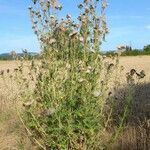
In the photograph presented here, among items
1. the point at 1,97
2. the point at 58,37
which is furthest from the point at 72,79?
the point at 1,97

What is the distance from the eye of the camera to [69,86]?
20.5 ft

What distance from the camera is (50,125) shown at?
6.14m

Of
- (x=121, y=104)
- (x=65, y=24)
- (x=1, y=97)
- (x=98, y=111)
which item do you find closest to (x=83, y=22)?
(x=65, y=24)

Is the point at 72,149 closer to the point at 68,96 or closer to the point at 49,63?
the point at 68,96

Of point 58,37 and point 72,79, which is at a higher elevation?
point 58,37

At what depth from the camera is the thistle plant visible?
604 centimetres

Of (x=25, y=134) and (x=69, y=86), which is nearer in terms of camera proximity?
(x=69, y=86)

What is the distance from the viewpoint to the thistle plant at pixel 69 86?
6.04 m

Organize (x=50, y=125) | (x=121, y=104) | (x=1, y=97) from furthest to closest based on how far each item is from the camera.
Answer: (x=1, y=97) < (x=121, y=104) < (x=50, y=125)

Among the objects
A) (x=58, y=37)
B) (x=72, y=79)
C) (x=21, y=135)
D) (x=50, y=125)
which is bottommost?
(x=21, y=135)

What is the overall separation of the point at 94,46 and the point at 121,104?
1.91 metres

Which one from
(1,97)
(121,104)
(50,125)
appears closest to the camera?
(50,125)

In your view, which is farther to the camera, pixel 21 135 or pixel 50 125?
pixel 21 135

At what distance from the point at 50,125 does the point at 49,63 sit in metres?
0.76
